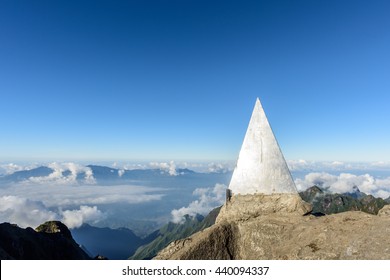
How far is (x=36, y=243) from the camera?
169 feet

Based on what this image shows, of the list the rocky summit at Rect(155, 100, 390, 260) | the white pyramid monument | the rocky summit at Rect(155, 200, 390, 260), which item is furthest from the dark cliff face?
the white pyramid monument

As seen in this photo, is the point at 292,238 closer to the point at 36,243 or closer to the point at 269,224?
the point at 269,224

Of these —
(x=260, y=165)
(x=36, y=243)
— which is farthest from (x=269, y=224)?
(x=36, y=243)

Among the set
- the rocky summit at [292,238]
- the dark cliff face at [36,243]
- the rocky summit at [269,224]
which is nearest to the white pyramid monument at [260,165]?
the rocky summit at [269,224]

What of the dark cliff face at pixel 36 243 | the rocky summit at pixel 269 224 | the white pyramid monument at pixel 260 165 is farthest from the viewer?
the dark cliff face at pixel 36 243

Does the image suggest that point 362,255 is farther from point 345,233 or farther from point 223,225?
point 223,225

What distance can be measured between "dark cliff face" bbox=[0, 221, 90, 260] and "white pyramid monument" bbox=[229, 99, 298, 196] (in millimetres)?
21237

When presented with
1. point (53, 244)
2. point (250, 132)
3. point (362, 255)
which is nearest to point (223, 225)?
point (250, 132)

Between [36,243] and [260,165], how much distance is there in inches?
1830

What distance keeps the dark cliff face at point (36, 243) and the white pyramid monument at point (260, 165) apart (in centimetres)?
2124

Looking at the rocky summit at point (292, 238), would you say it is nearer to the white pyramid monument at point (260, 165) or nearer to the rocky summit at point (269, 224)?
the rocky summit at point (269, 224)

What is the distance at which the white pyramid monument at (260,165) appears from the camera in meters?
22.3

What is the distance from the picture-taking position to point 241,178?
2320 centimetres
